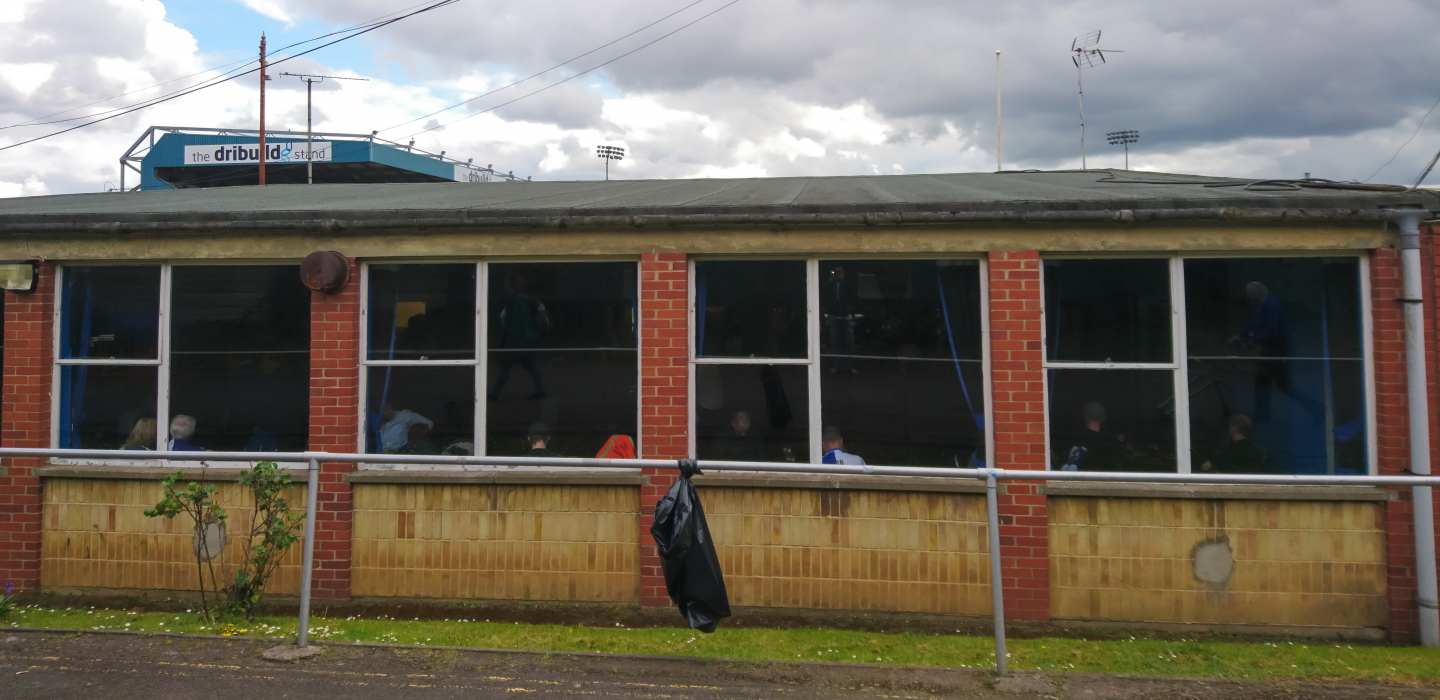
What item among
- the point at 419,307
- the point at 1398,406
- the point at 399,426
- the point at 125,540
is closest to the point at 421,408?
the point at 399,426

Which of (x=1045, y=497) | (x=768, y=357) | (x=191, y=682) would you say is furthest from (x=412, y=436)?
(x=1045, y=497)

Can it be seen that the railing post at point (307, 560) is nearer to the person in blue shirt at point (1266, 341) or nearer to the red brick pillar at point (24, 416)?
the red brick pillar at point (24, 416)

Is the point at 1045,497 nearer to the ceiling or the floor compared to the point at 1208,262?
nearer to the floor

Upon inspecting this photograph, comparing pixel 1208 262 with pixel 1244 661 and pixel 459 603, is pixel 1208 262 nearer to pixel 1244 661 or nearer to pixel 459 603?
pixel 1244 661

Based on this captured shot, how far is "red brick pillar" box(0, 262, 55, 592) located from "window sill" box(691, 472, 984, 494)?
5.15 m

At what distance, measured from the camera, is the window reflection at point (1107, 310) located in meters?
5.93

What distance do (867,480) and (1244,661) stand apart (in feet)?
8.02

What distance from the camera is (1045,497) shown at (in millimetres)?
5820

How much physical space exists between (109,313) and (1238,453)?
28.3 feet

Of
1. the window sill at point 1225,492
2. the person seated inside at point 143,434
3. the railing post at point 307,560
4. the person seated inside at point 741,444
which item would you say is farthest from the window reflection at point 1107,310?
the person seated inside at point 143,434

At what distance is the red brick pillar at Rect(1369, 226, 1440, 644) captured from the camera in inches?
216

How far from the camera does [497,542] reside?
6230mm

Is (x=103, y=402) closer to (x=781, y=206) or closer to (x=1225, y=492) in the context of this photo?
(x=781, y=206)

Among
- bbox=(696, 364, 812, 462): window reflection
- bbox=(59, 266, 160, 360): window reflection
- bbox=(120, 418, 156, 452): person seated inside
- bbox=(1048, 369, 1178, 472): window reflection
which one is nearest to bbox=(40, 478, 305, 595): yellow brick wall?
bbox=(120, 418, 156, 452): person seated inside
